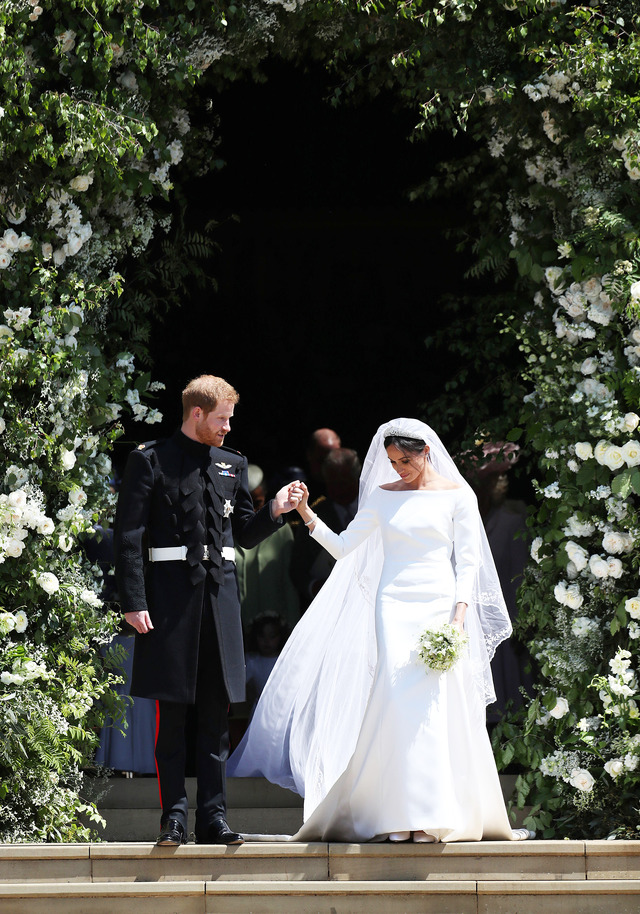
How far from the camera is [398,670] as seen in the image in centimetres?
494

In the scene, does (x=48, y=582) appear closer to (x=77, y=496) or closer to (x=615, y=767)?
(x=77, y=496)

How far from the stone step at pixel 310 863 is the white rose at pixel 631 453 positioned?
1.83 meters

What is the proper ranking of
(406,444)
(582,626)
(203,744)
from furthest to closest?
(582,626) < (406,444) < (203,744)

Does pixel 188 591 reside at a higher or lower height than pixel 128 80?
lower

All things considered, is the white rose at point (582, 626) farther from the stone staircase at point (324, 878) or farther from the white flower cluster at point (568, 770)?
the stone staircase at point (324, 878)

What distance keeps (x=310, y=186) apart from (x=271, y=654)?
305 centimetres

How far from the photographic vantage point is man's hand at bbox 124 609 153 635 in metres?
4.67

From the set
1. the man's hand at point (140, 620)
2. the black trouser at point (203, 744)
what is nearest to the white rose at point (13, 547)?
the man's hand at point (140, 620)

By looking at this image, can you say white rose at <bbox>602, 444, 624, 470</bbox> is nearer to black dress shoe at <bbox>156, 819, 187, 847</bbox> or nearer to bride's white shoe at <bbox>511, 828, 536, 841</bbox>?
bride's white shoe at <bbox>511, 828, 536, 841</bbox>

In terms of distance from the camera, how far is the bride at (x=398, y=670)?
4824mm

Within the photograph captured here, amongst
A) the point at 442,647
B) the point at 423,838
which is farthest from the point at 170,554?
the point at 423,838

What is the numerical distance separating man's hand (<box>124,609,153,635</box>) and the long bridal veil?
3.37 feet

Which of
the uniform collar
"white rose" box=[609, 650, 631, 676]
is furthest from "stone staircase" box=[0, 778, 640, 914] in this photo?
the uniform collar

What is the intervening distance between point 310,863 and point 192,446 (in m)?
1.75
